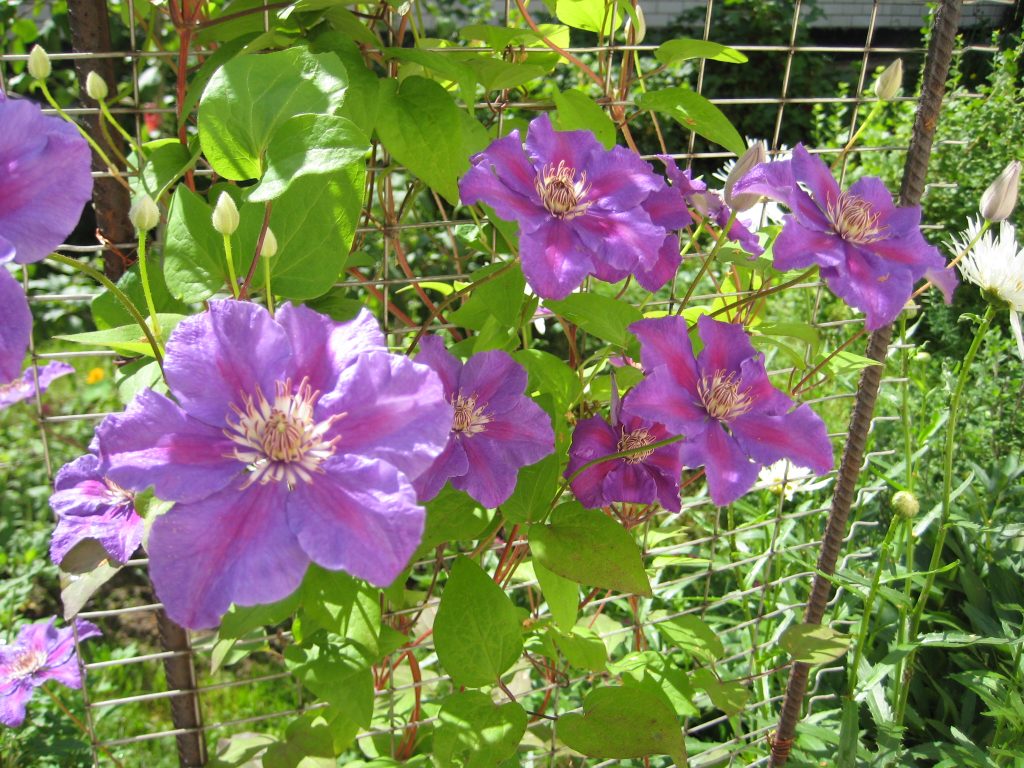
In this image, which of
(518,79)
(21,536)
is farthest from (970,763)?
(21,536)

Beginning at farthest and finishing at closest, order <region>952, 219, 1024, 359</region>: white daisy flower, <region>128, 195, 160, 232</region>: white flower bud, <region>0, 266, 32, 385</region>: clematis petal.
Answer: <region>952, 219, 1024, 359</region>: white daisy flower → <region>128, 195, 160, 232</region>: white flower bud → <region>0, 266, 32, 385</region>: clematis petal

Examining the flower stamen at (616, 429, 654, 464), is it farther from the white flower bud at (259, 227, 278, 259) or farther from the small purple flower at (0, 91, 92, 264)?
the small purple flower at (0, 91, 92, 264)

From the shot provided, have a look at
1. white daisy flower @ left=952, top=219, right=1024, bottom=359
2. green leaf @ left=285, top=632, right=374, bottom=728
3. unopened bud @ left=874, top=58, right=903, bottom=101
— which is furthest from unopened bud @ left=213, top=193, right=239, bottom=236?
white daisy flower @ left=952, top=219, right=1024, bottom=359

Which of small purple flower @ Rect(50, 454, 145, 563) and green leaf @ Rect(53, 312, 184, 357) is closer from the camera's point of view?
green leaf @ Rect(53, 312, 184, 357)

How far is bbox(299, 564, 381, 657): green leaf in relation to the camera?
81cm

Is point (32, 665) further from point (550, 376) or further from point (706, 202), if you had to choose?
point (706, 202)

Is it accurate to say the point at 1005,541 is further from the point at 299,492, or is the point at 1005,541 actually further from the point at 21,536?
the point at 21,536

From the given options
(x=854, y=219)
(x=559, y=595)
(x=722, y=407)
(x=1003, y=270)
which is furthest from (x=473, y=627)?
(x=1003, y=270)

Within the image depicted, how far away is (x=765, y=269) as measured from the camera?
100cm

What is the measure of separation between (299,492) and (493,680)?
386 mm

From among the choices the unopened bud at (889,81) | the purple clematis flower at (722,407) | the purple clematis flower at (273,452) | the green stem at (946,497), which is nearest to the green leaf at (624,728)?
the purple clematis flower at (722,407)

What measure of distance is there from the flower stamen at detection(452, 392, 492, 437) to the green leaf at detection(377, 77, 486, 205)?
0.18 m

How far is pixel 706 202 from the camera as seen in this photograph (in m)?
1.00

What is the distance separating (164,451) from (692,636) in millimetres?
817
